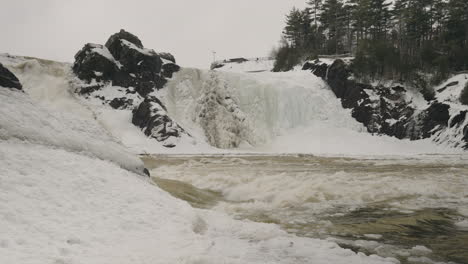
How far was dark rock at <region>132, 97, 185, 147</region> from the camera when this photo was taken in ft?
101

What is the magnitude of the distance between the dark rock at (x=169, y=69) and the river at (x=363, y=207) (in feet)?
90.4

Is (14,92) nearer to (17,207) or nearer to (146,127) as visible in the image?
(17,207)

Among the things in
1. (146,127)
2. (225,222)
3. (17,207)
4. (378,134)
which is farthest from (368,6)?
(17,207)

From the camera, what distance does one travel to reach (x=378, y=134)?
33969 millimetres

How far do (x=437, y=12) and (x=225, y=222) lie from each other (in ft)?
168

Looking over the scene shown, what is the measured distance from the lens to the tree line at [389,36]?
124ft

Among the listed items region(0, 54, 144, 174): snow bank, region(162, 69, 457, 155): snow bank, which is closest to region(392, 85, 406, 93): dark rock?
region(162, 69, 457, 155): snow bank

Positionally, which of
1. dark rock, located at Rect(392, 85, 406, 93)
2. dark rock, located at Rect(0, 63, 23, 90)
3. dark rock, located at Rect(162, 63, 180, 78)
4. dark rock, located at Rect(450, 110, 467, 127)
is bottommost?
dark rock, located at Rect(450, 110, 467, 127)

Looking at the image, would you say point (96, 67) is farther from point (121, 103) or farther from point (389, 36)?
point (389, 36)

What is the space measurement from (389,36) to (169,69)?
1380 inches

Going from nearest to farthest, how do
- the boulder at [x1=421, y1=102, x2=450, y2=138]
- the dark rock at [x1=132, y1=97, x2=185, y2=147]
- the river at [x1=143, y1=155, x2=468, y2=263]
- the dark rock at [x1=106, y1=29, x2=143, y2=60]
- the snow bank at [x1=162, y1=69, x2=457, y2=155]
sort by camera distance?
the river at [x1=143, y1=155, x2=468, y2=263], the dark rock at [x1=132, y1=97, x2=185, y2=147], the boulder at [x1=421, y1=102, x2=450, y2=138], the snow bank at [x1=162, y1=69, x2=457, y2=155], the dark rock at [x1=106, y1=29, x2=143, y2=60]

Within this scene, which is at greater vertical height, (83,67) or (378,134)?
(83,67)

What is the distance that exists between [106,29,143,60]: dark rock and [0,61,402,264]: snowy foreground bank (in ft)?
110

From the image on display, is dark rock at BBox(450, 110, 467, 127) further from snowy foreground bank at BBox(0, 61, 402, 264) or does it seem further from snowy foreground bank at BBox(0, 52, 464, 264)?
snowy foreground bank at BBox(0, 61, 402, 264)
